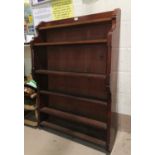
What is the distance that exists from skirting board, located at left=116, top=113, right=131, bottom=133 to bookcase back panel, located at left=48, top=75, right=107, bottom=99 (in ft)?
0.94

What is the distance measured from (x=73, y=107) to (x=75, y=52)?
554 mm

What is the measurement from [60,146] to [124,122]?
0.63m

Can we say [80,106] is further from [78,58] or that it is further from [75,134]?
[78,58]

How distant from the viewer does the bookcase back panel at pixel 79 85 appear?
161 cm

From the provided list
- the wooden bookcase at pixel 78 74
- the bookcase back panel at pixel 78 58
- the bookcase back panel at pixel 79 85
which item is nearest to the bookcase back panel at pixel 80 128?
the wooden bookcase at pixel 78 74

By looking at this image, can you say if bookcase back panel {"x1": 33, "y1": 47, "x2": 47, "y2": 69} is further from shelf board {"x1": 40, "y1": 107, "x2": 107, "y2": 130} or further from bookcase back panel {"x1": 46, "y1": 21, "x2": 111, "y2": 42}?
shelf board {"x1": 40, "y1": 107, "x2": 107, "y2": 130}

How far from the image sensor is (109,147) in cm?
147

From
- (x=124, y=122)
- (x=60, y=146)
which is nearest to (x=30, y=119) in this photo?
(x=60, y=146)

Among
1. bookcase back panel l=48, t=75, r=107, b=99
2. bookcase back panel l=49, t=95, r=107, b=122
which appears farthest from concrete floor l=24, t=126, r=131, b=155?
bookcase back panel l=48, t=75, r=107, b=99

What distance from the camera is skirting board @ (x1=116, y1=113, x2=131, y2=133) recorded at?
1.67 metres

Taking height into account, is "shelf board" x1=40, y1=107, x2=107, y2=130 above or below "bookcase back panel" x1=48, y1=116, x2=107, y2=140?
above

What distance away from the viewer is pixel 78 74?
5.16 feet
